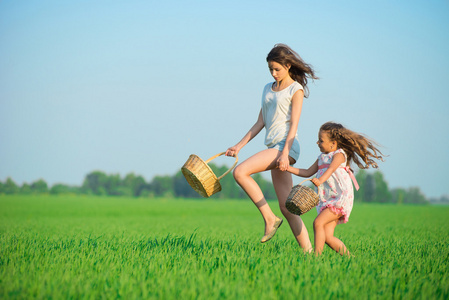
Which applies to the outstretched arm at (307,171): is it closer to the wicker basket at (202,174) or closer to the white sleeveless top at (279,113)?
the white sleeveless top at (279,113)

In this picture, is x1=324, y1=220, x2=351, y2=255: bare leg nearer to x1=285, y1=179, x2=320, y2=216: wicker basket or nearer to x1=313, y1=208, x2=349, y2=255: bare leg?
x1=313, y1=208, x2=349, y2=255: bare leg

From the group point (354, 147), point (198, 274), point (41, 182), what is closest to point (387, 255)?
point (354, 147)

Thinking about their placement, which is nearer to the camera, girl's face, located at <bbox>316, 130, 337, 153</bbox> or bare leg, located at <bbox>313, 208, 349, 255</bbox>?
bare leg, located at <bbox>313, 208, 349, 255</bbox>

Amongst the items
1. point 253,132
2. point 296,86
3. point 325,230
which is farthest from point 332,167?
point 253,132

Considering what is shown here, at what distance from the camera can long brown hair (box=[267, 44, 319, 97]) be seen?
5.13m

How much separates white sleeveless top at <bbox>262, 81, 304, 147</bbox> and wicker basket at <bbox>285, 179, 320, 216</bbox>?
2.23 feet

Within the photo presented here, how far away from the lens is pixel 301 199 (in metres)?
4.69

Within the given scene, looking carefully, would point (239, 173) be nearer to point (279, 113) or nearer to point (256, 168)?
point (256, 168)

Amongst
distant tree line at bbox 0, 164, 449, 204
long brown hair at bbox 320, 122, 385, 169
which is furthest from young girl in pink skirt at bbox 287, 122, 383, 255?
distant tree line at bbox 0, 164, 449, 204

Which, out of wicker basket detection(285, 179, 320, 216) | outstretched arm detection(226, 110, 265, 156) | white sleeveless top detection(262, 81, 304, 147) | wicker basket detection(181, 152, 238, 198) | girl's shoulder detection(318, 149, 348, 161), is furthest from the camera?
outstretched arm detection(226, 110, 265, 156)

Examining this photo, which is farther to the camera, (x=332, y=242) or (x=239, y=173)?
(x=332, y=242)

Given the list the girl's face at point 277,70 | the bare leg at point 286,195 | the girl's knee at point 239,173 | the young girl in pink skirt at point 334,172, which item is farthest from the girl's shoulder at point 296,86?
the girl's knee at point 239,173

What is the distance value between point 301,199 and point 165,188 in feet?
248

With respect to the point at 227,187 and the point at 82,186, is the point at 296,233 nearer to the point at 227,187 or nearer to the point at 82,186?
the point at 227,187
